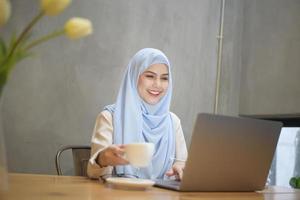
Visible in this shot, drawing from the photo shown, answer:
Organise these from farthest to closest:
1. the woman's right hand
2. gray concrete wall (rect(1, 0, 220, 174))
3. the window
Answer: the window, gray concrete wall (rect(1, 0, 220, 174)), the woman's right hand

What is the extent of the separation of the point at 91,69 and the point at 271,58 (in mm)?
1270

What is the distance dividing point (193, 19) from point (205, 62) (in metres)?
0.35

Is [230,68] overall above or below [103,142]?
above

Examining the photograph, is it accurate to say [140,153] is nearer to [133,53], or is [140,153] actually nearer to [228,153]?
[228,153]

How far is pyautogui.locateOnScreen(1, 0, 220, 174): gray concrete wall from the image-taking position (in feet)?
8.97

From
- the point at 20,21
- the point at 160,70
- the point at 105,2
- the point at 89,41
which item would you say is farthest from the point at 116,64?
the point at 160,70

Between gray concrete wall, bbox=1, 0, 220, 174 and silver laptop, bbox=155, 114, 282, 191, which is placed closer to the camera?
silver laptop, bbox=155, 114, 282, 191

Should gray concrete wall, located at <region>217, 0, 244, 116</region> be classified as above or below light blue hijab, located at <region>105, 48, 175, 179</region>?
above

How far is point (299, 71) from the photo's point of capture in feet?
9.18

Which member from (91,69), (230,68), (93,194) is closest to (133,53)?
(91,69)

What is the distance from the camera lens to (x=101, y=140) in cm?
188

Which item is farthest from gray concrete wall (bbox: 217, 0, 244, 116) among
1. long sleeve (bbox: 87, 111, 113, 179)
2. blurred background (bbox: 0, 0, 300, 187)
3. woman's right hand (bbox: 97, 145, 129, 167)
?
woman's right hand (bbox: 97, 145, 129, 167)

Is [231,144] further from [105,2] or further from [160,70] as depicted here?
[105,2]

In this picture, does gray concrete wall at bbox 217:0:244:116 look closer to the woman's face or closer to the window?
the window
